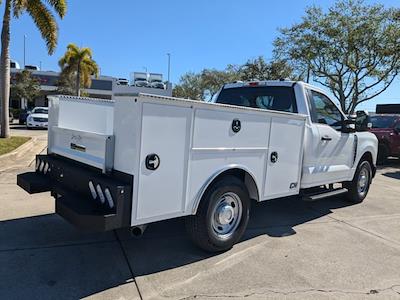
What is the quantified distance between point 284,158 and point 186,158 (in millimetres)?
1778

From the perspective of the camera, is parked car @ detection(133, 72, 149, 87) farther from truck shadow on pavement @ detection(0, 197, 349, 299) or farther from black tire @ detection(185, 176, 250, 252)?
black tire @ detection(185, 176, 250, 252)

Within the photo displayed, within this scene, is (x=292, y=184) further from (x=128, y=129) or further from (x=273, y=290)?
(x=128, y=129)

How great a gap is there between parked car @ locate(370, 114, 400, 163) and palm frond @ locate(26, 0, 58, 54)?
44.0 ft

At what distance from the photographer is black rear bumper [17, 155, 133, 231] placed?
352 centimetres

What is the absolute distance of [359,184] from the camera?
7.58m

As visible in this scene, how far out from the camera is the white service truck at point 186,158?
359 cm

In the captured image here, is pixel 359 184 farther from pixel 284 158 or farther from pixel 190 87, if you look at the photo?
pixel 190 87

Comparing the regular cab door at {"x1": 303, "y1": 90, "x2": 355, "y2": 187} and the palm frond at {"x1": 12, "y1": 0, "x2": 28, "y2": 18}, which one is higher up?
the palm frond at {"x1": 12, "y1": 0, "x2": 28, "y2": 18}

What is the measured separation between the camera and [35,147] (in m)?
13.9

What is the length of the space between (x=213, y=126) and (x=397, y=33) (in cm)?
1917

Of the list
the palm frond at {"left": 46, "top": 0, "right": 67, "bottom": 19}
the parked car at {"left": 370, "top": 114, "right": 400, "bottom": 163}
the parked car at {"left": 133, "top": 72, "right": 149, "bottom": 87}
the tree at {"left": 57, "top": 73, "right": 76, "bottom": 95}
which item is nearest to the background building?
the parked car at {"left": 133, "top": 72, "right": 149, "bottom": 87}


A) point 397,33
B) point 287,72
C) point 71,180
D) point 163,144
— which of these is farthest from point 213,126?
point 287,72

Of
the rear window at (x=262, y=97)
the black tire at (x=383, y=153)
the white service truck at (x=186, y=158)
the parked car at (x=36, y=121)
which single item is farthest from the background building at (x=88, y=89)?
the white service truck at (x=186, y=158)

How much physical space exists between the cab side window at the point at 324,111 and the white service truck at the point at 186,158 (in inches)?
0.8
